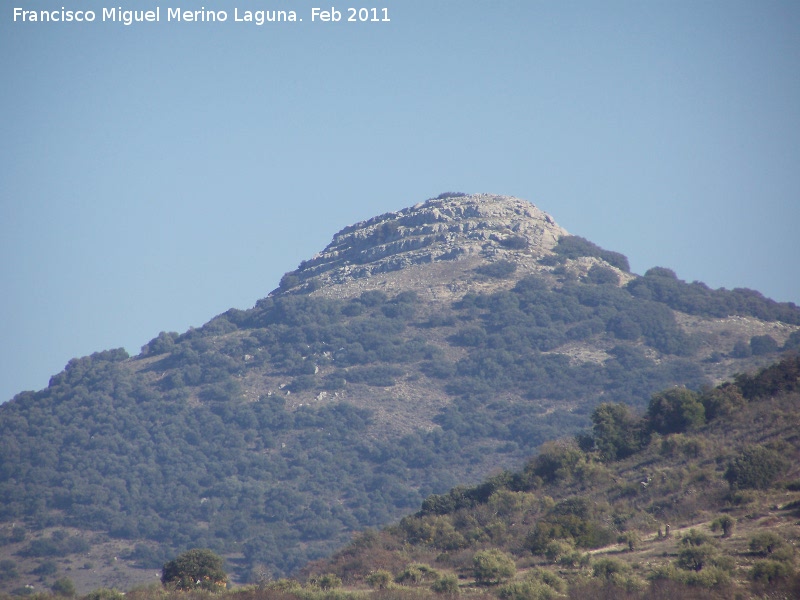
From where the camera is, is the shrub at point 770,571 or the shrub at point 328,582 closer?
the shrub at point 770,571

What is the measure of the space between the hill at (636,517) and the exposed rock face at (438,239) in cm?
6693

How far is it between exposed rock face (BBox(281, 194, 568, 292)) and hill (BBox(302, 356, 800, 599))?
66925mm

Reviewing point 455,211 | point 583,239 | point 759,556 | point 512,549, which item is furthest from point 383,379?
point 759,556

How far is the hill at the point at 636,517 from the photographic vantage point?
2178cm

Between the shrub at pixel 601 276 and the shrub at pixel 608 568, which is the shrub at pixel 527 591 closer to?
the shrub at pixel 608 568

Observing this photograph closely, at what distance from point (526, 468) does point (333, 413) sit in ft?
168

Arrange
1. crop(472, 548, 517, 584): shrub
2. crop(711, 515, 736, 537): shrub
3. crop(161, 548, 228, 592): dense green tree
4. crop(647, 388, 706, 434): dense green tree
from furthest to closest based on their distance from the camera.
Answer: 1. crop(647, 388, 706, 434): dense green tree
2. crop(161, 548, 228, 592): dense green tree
3. crop(472, 548, 517, 584): shrub
4. crop(711, 515, 736, 537): shrub

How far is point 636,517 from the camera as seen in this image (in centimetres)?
2850

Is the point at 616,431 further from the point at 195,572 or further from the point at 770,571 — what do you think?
the point at 195,572

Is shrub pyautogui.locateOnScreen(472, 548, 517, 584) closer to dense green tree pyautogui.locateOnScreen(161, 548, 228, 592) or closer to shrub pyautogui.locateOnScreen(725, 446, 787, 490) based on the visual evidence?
dense green tree pyautogui.locateOnScreen(161, 548, 228, 592)

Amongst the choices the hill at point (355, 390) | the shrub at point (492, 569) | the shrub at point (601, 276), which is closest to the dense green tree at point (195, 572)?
the shrub at point (492, 569)

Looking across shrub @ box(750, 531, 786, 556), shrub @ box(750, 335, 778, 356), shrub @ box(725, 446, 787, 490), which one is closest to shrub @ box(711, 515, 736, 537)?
shrub @ box(750, 531, 786, 556)

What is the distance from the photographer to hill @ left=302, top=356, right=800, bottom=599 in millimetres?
21781

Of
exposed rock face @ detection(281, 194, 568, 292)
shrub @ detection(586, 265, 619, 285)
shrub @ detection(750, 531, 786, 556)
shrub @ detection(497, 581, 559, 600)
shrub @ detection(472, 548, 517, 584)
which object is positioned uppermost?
exposed rock face @ detection(281, 194, 568, 292)
